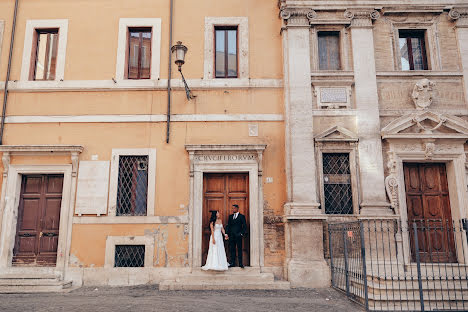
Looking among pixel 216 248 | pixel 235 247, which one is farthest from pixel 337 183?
pixel 216 248

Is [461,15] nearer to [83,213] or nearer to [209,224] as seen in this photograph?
[209,224]

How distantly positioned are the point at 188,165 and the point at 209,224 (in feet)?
5.50

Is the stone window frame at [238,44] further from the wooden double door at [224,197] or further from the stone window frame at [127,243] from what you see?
the stone window frame at [127,243]

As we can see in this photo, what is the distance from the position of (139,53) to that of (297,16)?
4676 mm

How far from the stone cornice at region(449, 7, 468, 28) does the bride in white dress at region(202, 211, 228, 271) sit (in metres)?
8.60

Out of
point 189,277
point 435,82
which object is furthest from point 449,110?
point 189,277

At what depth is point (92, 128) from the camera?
33.3 feet

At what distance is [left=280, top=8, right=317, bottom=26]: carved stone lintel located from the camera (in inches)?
402

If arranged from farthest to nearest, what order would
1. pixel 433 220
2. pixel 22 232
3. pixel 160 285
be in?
pixel 22 232, pixel 433 220, pixel 160 285

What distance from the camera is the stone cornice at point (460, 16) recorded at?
10.3 metres

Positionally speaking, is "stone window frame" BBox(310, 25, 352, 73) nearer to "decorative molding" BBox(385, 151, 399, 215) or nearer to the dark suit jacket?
"decorative molding" BBox(385, 151, 399, 215)

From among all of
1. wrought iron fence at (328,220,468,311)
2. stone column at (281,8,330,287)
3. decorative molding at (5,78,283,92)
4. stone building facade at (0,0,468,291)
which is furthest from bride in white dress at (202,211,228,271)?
decorative molding at (5,78,283,92)

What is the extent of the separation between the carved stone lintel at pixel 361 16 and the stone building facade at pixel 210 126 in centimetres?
4

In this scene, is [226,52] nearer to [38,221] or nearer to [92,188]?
[92,188]
